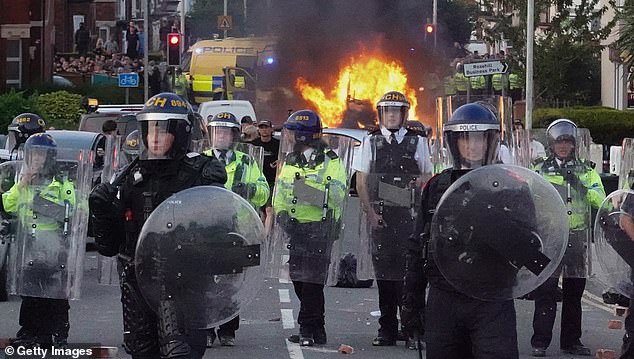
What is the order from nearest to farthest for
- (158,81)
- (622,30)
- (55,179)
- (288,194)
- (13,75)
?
1. (55,179)
2. (288,194)
3. (622,30)
4. (158,81)
5. (13,75)

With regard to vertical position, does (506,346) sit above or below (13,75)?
below

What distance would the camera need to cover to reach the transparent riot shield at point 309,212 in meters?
10.3

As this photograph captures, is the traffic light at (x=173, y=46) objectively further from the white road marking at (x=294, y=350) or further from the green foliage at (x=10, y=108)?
the white road marking at (x=294, y=350)

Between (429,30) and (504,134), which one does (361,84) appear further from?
(504,134)

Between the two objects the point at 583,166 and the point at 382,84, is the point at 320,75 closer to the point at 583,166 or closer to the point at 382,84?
the point at 382,84

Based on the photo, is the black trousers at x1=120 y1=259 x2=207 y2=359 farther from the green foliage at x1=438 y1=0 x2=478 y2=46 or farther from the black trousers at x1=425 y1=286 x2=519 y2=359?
the green foliage at x1=438 y1=0 x2=478 y2=46

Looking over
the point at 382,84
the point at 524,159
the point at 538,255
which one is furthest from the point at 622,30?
the point at 538,255

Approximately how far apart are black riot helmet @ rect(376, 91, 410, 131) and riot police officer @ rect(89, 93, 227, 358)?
13.7 feet

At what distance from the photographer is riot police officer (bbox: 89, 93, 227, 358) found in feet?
20.4

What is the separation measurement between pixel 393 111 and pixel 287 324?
83.1 inches

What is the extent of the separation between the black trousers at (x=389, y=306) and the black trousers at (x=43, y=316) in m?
2.42

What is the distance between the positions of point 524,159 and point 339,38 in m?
26.7

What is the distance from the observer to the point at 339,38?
3741cm

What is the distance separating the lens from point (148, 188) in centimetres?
629
